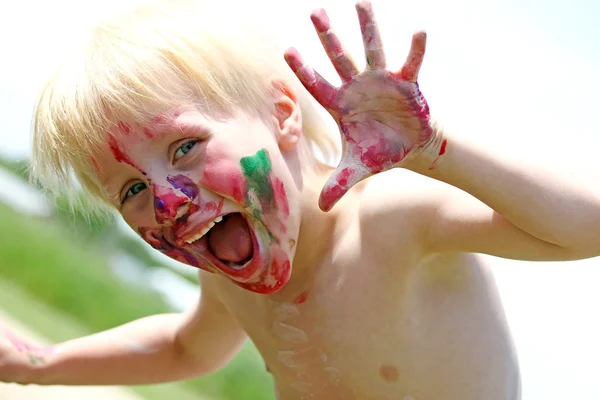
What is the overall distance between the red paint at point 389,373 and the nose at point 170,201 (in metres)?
0.30

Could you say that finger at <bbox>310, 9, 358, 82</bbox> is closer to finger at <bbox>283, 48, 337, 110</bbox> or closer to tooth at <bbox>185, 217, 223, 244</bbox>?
finger at <bbox>283, 48, 337, 110</bbox>

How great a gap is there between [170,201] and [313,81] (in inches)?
7.8

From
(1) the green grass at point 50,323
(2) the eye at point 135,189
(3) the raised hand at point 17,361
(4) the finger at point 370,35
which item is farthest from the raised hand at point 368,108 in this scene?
(1) the green grass at point 50,323

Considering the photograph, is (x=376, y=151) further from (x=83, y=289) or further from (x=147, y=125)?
(x=83, y=289)

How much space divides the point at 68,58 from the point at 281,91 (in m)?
0.24

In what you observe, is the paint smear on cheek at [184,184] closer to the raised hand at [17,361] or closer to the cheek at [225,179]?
the cheek at [225,179]

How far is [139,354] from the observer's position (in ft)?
4.07

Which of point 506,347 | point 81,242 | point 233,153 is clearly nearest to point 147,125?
point 233,153

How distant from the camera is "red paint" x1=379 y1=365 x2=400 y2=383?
0.95 meters

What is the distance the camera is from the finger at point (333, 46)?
0.75 metres

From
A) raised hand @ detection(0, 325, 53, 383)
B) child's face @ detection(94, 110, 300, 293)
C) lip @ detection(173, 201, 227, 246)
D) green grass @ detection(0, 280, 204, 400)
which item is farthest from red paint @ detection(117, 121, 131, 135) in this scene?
green grass @ detection(0, 280, 204, 400)

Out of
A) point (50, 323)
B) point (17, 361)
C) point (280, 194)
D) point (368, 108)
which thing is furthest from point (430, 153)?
point (50, 323)

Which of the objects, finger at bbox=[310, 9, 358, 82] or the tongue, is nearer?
finger at bbox=[310, 9, 358, 82]

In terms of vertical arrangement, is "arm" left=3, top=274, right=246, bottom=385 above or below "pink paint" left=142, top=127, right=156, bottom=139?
below
